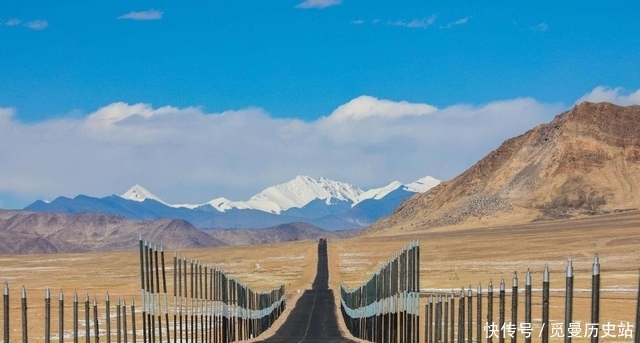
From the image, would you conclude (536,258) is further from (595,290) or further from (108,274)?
(595,290)

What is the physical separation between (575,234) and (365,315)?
116m

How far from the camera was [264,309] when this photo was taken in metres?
58.9

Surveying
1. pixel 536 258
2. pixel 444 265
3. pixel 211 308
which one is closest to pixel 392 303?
pixel 211 308

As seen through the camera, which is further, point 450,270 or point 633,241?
point 633,241

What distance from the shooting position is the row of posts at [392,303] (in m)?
34.8

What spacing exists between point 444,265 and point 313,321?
65662mm

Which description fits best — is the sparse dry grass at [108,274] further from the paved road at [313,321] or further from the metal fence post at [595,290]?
the metal fence post at [595,290]

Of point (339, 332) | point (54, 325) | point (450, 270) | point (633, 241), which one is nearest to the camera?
point (339, 332)

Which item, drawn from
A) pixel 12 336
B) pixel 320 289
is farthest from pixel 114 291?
pixel 12 336

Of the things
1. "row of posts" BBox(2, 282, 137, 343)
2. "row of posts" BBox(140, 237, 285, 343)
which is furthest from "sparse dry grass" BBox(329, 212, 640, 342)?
"row of posts" BBox(2, 282, 137, 343)

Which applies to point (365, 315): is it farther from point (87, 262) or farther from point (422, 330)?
point (87, 262)

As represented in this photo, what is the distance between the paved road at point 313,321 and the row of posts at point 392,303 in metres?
1.43

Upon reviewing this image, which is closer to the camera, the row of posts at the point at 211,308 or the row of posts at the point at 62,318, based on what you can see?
the row of posts at the point at 62,318

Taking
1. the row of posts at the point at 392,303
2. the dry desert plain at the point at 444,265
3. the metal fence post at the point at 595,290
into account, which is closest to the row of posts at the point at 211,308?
the row of posts at the point at 392,303
